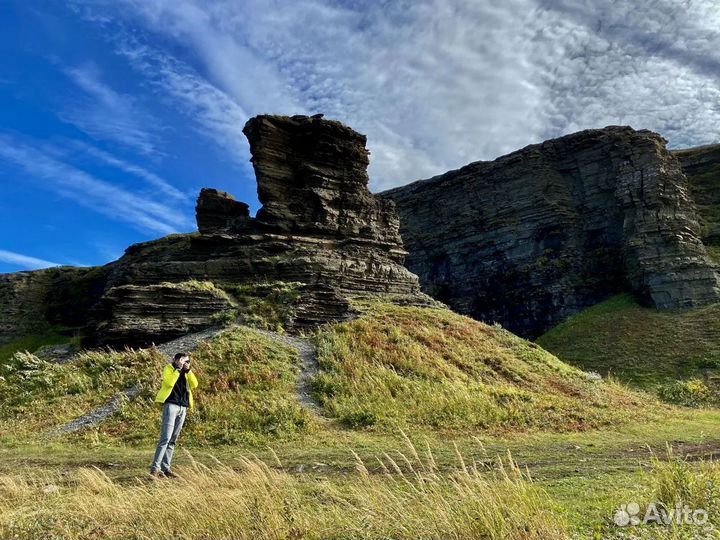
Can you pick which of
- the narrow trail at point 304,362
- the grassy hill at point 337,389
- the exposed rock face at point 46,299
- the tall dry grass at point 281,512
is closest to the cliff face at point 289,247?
the narrow trail at point 304,362

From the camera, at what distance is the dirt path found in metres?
17.1

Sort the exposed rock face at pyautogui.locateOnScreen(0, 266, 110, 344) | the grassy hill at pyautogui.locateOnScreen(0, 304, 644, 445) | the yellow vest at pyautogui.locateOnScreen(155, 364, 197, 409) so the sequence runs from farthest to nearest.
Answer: the exposed rock face at pyautogui.locateOnScreen(0, 266, 110, 344)
the grassy hill at pyautogui.locateOnScreen(0, 304, 644, 445)
the yellow vest at pyautogui.locateOnScreen(155, 364, 197, 409)

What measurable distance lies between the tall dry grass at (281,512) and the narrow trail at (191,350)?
409 inches

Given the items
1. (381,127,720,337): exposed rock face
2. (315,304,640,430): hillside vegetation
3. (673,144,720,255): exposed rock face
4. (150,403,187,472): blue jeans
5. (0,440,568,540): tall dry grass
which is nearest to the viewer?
(0,440,568,540): tall dry grass

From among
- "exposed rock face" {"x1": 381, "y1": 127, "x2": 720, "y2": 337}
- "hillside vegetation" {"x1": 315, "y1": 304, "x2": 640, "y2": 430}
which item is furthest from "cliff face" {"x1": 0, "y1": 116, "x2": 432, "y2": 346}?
"exposed rock face" {"x1": 381, "y1": 127, "x2": 720, "y2": 337}

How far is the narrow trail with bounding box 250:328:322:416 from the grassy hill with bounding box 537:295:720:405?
22.7m

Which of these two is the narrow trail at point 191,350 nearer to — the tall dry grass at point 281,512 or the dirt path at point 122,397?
the dirt path at point 122,397

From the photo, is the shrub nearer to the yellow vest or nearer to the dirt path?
the dirt path

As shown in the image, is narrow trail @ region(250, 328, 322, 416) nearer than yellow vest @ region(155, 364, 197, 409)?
No

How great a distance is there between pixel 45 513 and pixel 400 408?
13.0 m

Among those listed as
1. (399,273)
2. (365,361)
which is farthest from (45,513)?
(399,273)

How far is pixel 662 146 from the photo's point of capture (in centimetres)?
5391

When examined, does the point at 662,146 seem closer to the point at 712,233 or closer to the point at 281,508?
the point at 712,233

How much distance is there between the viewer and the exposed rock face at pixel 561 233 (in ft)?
160
